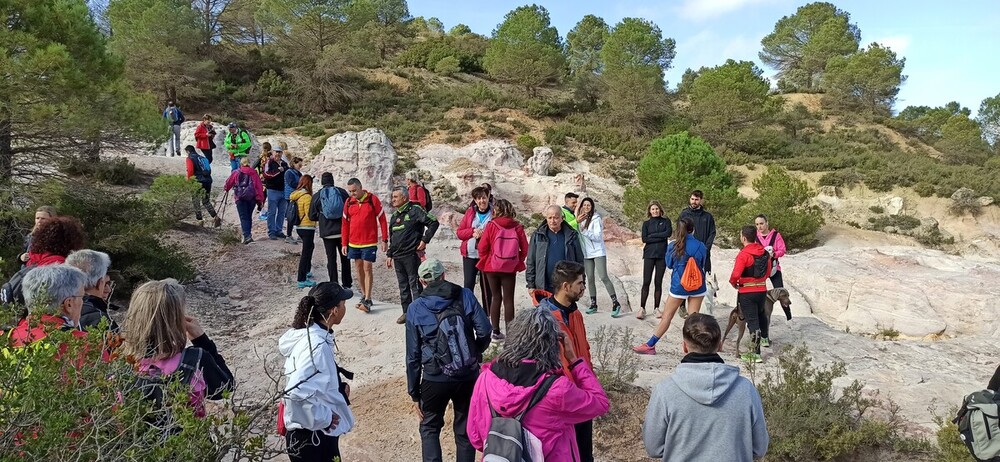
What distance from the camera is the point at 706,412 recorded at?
8.87 ft

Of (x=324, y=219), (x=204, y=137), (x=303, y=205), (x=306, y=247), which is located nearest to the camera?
(x=324, y=219)

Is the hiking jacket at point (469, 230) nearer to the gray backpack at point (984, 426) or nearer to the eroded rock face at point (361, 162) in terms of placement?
the gray backpack at point (984, 426)

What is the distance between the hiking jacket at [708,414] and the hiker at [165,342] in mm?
1989

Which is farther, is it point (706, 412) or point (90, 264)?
point (90, 264)

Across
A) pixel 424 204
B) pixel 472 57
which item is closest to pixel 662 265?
pixel 424 204

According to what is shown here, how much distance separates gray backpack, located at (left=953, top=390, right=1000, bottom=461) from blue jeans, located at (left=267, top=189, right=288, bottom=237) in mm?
9887

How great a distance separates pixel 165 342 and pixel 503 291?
3.80 metres

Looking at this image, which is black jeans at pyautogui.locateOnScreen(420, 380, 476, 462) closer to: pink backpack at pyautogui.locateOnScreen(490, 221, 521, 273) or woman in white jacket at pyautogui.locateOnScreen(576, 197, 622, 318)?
pink backpack at pyautogui.locateOnScreen(490, 221, 521, 273)

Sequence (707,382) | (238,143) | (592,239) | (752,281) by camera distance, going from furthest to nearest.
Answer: (238,143) < (592,239) < (752,281) < (707,382)

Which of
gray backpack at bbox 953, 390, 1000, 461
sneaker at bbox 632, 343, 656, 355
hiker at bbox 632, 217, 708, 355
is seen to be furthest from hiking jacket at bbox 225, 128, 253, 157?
gray backpack at bbox 953, 390, 1000, 461

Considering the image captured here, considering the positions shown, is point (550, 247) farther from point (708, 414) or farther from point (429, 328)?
point (708, 414)

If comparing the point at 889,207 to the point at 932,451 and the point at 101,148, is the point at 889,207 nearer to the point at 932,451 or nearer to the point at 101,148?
the point at 932,451

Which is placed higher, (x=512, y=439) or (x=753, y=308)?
(x=512, y=439)

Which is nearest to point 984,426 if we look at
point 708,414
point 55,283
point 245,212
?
point 708,414
